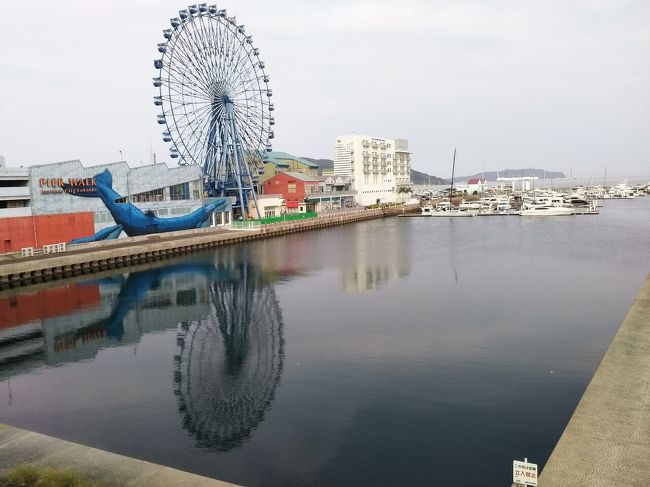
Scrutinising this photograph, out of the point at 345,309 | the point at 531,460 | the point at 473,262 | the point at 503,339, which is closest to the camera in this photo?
the point at 531,460

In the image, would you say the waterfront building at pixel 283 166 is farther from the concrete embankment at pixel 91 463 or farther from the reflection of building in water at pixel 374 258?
the concrete embankment at pixel 91 463

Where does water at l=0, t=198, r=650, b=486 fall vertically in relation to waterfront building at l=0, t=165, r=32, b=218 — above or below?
below

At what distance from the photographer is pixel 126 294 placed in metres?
37.1

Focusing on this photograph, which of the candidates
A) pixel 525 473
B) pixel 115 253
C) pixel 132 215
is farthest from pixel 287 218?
pixel 525 473

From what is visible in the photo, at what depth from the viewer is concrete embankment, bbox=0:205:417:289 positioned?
4119cm

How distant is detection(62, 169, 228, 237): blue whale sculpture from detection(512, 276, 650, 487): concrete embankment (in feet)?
164

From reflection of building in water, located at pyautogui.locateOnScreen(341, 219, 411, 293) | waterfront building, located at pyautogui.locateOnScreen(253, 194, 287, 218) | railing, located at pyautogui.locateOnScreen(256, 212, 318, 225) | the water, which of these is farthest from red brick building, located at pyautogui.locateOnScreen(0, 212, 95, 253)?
waterfront building, located at pyautogui.locateOnScreen(253, 194, 287, 218)

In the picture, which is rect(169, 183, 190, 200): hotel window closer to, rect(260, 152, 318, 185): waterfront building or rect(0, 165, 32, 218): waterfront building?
rect(0, 165, 32, 218): waterfront building

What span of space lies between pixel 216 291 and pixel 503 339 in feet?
70.0

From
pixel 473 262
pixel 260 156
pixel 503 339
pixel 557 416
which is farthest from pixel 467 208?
pixel 557 416

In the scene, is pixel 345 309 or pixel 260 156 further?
pixel 260 156

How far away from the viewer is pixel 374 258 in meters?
50.8

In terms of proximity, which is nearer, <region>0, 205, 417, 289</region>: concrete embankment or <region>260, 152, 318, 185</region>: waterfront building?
<region>0, 205, 417, 289</region>: concrete embankment

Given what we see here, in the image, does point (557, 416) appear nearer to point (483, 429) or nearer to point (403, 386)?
point (483, 429)
